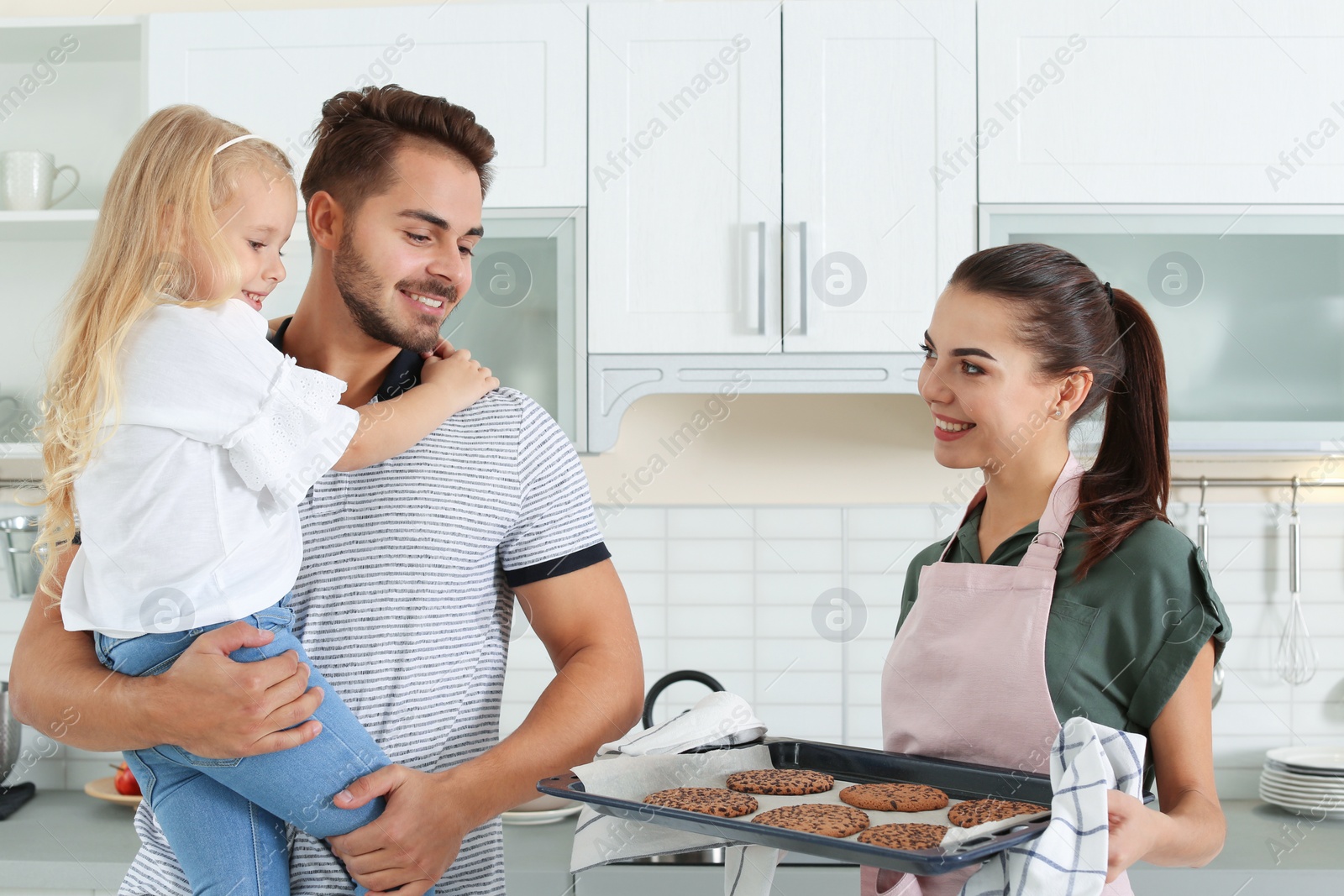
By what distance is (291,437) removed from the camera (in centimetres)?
95

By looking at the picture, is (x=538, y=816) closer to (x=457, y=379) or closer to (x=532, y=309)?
(x=532, y=309)

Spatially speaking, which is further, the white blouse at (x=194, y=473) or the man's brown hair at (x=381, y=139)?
the man's brown hair at (x=381, y=139)

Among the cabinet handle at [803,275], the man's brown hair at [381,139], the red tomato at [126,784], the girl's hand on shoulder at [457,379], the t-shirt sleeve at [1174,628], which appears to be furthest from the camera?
the red tomato at [126,784]

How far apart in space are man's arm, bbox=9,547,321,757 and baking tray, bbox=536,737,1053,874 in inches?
9.2

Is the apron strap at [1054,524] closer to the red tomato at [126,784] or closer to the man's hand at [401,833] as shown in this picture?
the man's hand at [401,833]

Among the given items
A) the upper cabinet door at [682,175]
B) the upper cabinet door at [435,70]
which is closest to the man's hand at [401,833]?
the upper cabinet door at [682,175]

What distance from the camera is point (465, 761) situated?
1.06 meters

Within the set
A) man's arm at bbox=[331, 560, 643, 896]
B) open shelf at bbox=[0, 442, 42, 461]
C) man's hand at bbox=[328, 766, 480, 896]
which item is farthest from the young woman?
open shelf at bbox=[0, 442, 42, 461]

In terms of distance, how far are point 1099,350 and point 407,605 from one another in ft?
2.64

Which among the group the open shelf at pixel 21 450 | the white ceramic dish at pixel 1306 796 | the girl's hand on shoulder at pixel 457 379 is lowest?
the white ceramic dish at pixel 1306 796

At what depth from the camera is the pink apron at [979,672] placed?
1.07m

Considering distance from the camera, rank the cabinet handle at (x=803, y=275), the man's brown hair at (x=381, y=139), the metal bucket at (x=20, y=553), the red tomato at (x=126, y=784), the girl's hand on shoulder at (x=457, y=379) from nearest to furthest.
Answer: the girl's hand on shoulder at (x=457, y=379)
the man's brown hair at (x=381, y=139)
the cabinet handle at (x=803, y=275)
the red tomato at (x=126, y=784)
the metal bucket at (x=20, y=553)

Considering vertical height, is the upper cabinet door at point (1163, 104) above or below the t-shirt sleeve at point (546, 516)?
above

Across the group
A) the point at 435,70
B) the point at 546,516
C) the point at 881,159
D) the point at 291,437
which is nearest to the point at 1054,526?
the point at 546,516
